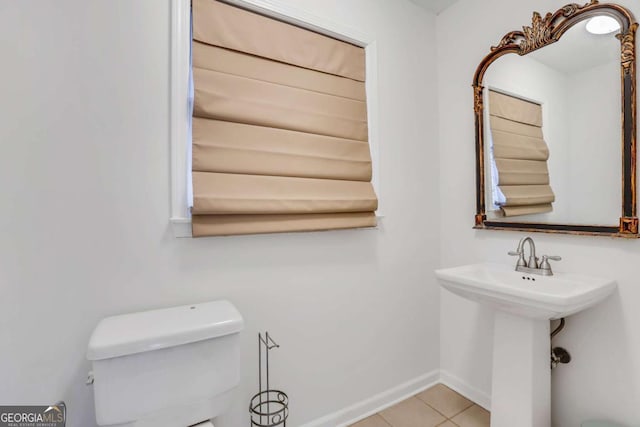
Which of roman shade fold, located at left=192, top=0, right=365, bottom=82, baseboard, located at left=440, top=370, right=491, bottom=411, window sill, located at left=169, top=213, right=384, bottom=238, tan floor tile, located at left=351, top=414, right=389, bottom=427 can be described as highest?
roman shade fold, located at left=192, top=0, right=365, bottom=82

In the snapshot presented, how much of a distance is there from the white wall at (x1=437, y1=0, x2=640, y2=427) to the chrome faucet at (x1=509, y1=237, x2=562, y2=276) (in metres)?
0.08

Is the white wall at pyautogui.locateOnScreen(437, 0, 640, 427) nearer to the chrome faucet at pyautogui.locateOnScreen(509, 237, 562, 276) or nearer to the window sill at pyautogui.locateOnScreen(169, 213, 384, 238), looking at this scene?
the chrome faucet at pyautogui.locateOnScreen(509, 237, 562, 276)

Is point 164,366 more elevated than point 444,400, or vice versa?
point 164,366

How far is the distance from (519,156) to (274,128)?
4.62 ft

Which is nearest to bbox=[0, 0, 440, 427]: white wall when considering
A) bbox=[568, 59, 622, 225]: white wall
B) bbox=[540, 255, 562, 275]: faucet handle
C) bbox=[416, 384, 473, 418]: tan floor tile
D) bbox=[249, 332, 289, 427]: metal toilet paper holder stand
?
bbox=[249, 332, 289, 427]: metal toilet paper holder stand

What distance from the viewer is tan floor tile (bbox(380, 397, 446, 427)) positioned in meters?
1.70

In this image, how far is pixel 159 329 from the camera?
1.03 m

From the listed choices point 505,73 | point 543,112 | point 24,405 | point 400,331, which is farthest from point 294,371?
point 505,73

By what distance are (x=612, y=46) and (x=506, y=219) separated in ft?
3.05

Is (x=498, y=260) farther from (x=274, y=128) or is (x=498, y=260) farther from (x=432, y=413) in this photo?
(x=274, y=128)

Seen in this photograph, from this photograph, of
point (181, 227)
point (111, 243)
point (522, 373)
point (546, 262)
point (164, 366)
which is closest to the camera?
point (164, 366)

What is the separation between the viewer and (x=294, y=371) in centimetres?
155

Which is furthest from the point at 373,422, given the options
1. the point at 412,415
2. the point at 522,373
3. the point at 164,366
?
the point at 164,366

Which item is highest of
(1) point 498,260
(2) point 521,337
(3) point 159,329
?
(1) point 498,260
